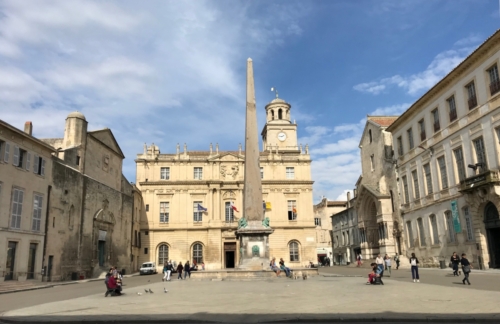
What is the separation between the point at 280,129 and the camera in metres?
52.8

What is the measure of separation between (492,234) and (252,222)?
42.0 feet

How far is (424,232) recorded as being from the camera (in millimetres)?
28047

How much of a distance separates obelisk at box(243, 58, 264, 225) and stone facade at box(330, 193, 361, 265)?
2807cm

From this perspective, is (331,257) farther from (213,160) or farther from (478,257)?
(478,257)

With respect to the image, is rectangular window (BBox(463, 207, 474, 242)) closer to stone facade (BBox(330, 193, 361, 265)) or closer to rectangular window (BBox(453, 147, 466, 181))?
rectangular window (BBox(453, 147, 466, 181))

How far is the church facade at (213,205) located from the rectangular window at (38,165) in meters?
19.6

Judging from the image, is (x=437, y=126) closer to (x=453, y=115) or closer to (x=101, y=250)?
(x=453, y=115)

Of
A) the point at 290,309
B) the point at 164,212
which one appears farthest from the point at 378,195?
the point at 290,309

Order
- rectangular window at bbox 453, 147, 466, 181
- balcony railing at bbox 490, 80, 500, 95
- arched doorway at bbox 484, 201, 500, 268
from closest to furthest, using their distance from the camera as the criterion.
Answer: balcony railing at bbox 490, 80, 500, 95 < arched doorway at bbox 484, 201, 500, 268 < rectangular window at bbox 453, 147, 466, 181

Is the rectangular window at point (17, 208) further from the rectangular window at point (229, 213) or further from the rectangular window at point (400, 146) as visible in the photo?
the rectangular window at point (400, 146)

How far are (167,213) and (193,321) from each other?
3688 centimetres

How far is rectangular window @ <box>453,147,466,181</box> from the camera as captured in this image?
23.4m

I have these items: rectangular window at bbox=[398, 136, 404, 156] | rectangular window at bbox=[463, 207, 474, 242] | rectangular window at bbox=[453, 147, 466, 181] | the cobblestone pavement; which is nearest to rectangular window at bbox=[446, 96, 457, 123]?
rectangular window at bbox=[453, 147, 466, 181]

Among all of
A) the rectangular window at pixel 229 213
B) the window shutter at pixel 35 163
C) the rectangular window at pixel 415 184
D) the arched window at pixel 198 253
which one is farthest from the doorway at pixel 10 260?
the rectangular window at pixel 415 184
